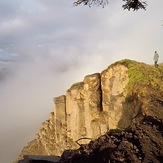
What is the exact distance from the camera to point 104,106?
161 ft

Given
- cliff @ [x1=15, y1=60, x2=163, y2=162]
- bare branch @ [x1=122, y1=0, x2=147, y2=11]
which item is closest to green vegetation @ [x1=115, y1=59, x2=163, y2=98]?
cliff @ [x1=15, y1=60, x2=163, y2=162]

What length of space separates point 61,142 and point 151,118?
46.6 metres

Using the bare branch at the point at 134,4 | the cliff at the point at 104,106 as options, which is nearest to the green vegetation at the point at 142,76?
the cliff at the point at 104,106

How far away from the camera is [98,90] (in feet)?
162

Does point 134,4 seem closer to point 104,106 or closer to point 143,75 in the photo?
point 143,75

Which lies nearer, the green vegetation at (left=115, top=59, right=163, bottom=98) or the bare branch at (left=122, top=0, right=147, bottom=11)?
the bare branch at (left=122, top=0, right=147, bottom=11)

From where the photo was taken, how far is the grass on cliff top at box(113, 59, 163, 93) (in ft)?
96.4

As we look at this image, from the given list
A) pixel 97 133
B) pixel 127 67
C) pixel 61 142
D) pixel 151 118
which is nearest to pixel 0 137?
pixel 61 142

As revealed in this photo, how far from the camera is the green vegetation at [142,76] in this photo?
2912cm

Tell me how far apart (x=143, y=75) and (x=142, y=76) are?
9.6 inches

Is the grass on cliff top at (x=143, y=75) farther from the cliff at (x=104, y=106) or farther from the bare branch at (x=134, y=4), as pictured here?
the bare branch at (x=134, y=4)

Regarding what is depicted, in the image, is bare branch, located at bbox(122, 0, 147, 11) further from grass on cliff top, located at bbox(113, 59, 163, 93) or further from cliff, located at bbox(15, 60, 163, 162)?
grass on cliff top, located at bbox(113, 59, 163, 93)

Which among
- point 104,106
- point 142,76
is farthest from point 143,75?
point 104,106

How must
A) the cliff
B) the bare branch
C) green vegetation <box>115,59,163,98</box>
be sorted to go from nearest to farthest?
1. the bare branch
2. the cliff
3. green vegetation <box>115,59,163,98</box>
